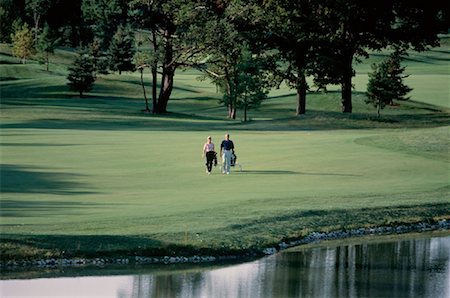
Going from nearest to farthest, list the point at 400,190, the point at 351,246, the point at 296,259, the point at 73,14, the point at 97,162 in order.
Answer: the point at 296,259, the point at 351,246, the point at 400,190, the point at 97,162, the point at 73,14

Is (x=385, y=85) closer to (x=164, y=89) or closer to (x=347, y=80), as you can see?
(x=347, y=80)

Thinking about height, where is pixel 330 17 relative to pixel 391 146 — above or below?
above

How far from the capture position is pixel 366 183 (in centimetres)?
3688

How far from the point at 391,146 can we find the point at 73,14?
322 feet

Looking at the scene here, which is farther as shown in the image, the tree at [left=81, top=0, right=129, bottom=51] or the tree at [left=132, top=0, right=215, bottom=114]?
the tree at [left=81, top=0, right=129, bottom=51]

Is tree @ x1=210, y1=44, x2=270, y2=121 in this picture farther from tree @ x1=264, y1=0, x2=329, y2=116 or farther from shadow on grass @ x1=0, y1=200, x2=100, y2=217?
shadow on grass @ x1=0, y1=200, x2=100, y2=217

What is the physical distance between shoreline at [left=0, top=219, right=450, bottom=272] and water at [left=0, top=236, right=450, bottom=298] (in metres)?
0.53

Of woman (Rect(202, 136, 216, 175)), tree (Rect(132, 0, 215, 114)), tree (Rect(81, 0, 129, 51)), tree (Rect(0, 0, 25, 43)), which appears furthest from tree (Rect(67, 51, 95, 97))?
woman (Rect(202, 136, 216, 175))

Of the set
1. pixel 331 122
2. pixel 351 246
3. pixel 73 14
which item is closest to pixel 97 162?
pixel 351 246

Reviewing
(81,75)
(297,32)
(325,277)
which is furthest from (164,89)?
(325,277)

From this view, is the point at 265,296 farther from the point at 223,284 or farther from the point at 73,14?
the point at 73,14

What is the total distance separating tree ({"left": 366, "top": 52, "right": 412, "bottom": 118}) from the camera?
80.4 metres

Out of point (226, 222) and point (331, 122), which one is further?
point (331, 122)

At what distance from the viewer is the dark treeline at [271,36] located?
→ 2869 inches
